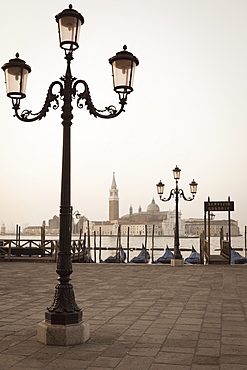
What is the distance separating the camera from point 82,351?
477 centimetres

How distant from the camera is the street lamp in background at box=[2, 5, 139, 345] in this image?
200 inches

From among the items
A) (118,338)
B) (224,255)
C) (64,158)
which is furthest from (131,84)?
(224,255)

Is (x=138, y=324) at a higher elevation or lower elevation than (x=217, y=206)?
lower

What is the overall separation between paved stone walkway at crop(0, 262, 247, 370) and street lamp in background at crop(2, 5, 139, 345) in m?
0.20

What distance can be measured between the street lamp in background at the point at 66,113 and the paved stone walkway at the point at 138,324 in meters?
0.20

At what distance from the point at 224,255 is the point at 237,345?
1427cm

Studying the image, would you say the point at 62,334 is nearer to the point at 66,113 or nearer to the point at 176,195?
the point at 66,113

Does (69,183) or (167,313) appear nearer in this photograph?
(69,183)

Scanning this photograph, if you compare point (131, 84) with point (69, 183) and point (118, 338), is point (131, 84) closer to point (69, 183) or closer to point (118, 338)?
point (69, 183)

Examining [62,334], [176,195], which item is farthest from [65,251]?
[176,195]

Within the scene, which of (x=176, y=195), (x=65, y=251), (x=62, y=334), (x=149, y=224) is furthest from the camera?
(x=149, y=224)

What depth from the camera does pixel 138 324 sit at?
20.5 feet

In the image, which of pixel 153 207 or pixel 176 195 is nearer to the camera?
pixel 176 195

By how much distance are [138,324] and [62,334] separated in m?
1.55
